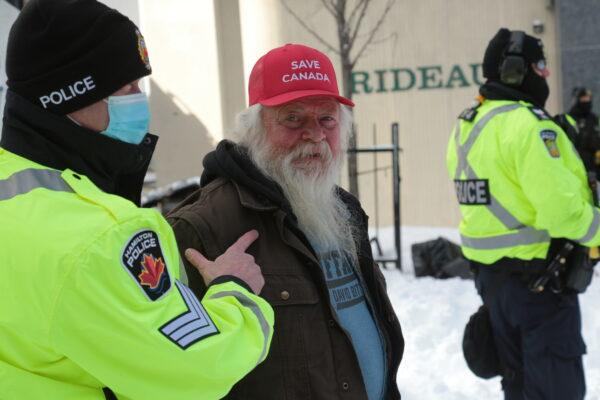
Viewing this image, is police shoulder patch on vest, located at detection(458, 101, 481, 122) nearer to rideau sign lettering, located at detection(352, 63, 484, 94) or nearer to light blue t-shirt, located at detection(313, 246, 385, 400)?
light blue t-shirt, located at detection(313, 246, 385, 400)

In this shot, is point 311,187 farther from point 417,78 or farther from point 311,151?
point 417,78

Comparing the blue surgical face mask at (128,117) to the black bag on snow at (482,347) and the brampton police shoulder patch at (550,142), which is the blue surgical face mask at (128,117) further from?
the black bag on snow at (482,347)

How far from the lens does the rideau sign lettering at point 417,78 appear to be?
39.7 ft

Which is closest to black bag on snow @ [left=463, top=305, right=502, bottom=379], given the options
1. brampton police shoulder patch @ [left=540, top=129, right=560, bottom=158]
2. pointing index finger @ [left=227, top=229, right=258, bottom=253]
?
brampton police shoulder patch @ [left=540, top=129, right=560, bottom=158]

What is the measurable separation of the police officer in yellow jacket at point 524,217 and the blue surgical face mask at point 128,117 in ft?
8.11

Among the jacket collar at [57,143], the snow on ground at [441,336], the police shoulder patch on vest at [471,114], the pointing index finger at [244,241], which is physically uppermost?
the jacket collar at [57,143]

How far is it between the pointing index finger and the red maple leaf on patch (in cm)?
53

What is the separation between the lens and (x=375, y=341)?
2.49 m

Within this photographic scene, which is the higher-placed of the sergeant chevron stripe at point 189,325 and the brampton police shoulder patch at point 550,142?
the brampton police shoulder patch at point 550,142

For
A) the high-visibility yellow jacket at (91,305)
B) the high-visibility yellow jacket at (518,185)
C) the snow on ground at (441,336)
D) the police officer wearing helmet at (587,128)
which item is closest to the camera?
the high-visibility yellow jacket at (91,305)

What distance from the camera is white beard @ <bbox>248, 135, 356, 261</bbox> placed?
2.49m

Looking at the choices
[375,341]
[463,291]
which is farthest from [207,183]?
[463,291]

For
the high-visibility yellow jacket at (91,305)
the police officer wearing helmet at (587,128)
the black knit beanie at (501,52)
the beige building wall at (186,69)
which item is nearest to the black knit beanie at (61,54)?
the high-visibility yellow jacket at (91,305)

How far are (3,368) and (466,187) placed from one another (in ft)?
10.4
